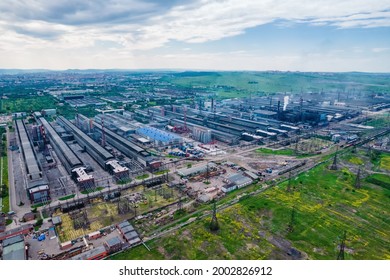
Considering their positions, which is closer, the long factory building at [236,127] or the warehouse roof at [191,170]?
the warehouse roof at [191,170]

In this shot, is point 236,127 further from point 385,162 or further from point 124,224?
point 124,224

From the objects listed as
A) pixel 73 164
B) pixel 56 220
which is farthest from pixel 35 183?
pixel 56 220

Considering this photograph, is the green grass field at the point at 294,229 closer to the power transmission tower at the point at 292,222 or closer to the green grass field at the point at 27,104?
the power transmission tower at the point at 292,222

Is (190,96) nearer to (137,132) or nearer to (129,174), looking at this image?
(137,132)

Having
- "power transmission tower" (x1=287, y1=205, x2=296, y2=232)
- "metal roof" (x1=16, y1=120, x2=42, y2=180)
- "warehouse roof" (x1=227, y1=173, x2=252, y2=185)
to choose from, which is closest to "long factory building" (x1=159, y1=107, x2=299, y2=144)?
"warehouse roof" (x1=227, y1=173, x2=252, y2=185)

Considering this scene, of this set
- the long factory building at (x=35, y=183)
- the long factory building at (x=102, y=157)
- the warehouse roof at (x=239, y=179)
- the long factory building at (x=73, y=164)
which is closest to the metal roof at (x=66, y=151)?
the long factory building at (x=73, y=164)

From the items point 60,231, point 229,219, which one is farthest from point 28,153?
point 229,219
